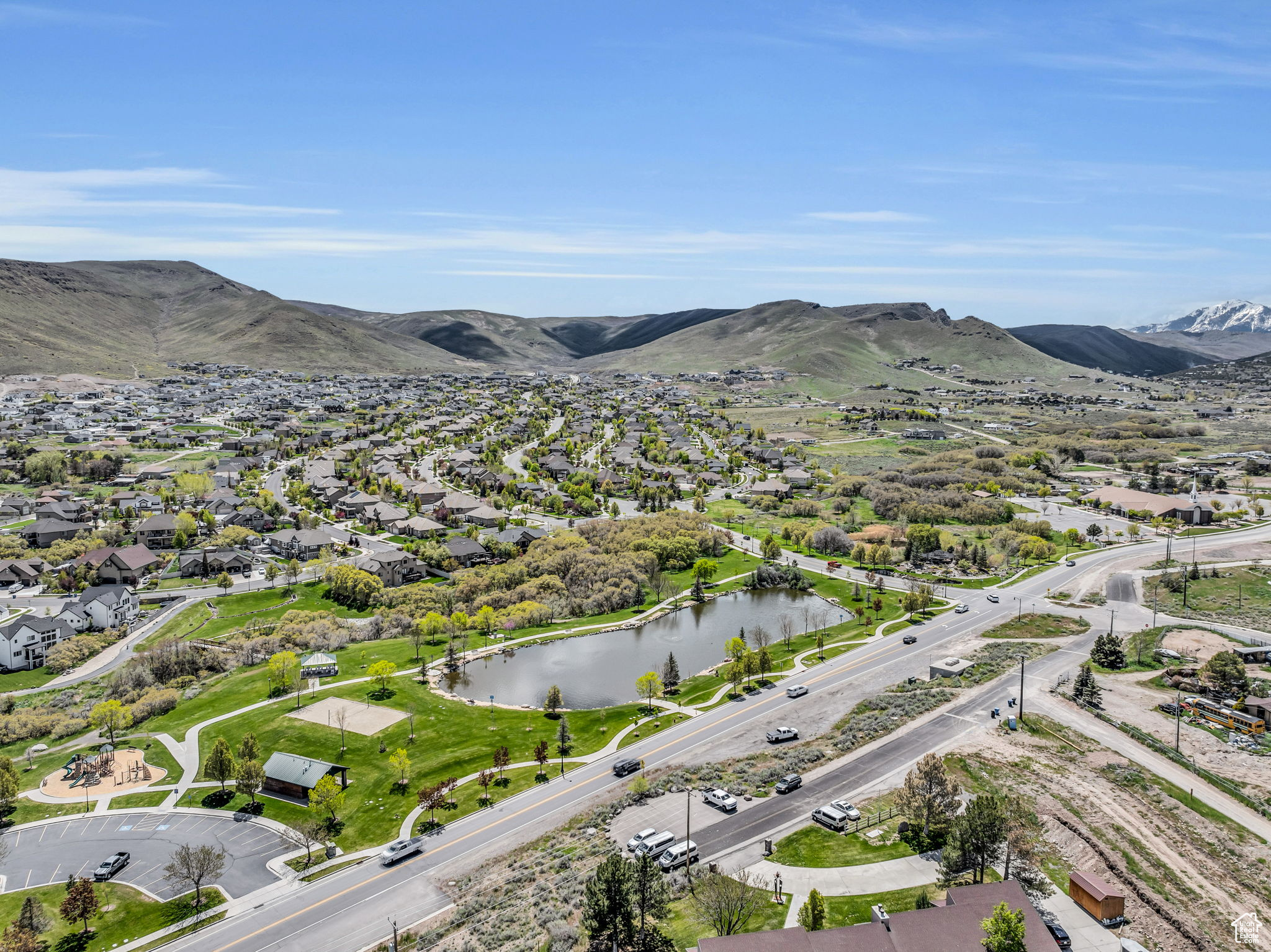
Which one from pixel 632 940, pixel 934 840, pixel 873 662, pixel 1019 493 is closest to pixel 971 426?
pixel 1019 493

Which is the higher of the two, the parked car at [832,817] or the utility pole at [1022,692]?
the utility pole at [1022,692]

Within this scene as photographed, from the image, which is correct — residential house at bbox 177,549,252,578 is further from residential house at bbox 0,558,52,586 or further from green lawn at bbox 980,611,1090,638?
green lawn at bbox 980,611,1090,638

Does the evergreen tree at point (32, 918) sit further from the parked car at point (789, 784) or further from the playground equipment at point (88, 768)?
the parked car at point (789, 784)

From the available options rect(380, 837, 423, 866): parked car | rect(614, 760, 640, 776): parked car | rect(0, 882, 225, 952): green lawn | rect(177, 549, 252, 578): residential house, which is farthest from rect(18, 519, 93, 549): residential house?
rect(614, 760, 640, 776): parked car

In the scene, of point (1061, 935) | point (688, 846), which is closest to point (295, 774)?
point (688, 846)

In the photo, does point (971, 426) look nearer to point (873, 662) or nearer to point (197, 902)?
point (873, 662)

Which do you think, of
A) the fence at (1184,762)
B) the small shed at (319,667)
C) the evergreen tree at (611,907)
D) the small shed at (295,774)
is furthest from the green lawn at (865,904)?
the small shed at (319,667)
